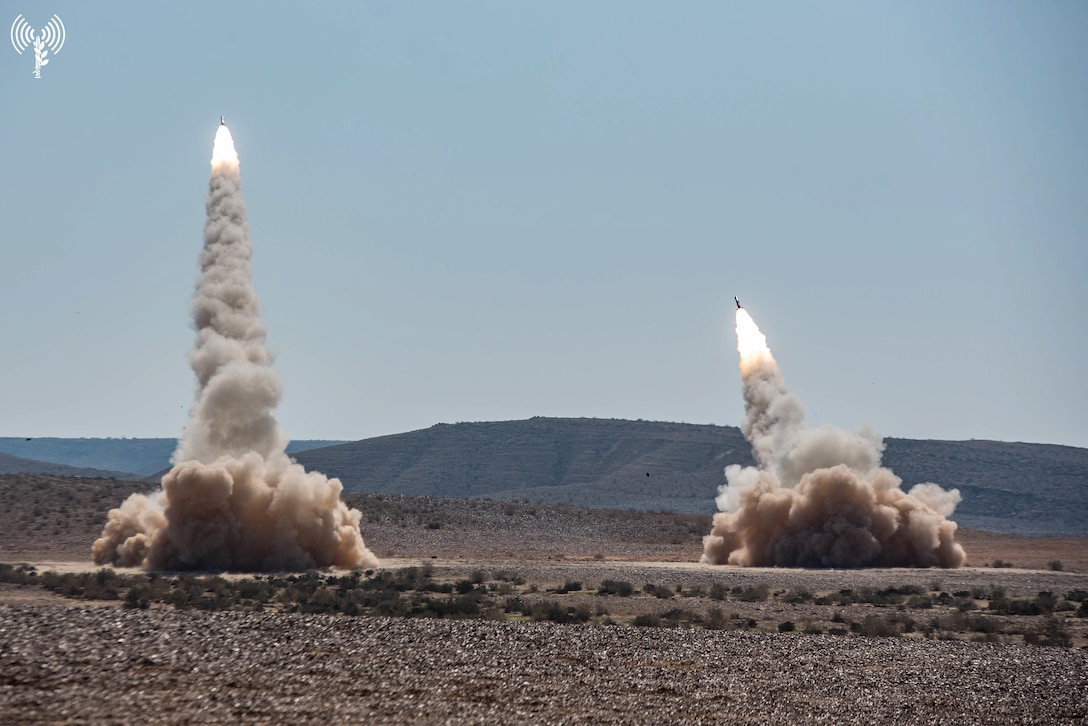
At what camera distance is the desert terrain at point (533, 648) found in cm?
2039

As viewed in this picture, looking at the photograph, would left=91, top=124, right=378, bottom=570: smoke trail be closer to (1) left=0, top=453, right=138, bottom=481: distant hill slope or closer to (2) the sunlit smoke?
(2) the sunlit smoke

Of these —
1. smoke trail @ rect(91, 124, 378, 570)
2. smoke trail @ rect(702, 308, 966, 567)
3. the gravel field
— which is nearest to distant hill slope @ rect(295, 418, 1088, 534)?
smoke trail @ rect(702, 308, 966, 567)

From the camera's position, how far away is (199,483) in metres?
45.8

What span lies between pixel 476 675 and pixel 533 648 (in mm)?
3131

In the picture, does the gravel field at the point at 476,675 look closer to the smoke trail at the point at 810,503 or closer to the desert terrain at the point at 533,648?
the desert terrain at the point at 533,648

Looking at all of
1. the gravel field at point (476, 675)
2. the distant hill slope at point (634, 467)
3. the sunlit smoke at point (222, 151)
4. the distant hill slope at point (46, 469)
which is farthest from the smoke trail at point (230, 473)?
the distant hill slope at point (46, 469)

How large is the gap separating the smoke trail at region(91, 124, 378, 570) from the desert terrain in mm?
3213

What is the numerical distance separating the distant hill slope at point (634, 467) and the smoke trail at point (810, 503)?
67072 millimetres

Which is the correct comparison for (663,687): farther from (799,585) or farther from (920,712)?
(799,585)

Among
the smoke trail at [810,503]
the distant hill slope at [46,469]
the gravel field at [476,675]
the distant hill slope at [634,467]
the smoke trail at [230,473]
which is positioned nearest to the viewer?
the gravel field at [476,675]

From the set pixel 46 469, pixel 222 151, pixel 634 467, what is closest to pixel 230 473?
pixel 222 151

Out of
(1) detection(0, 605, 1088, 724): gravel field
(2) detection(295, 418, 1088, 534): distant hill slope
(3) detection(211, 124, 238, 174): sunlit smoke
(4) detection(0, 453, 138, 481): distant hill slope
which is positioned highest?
(3) detection(211, 124, 238, 174): sunlit smoke

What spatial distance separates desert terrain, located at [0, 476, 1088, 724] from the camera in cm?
2039

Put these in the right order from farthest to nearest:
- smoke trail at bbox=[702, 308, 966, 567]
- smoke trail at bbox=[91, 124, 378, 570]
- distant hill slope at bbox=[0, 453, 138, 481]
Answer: distant hill slope at bbox=[0, 453, 138, 481] → smoke trail at bbox=[702, 308, 966, 567] → smoke trail at bbox=[91, 124, 378, 570]
